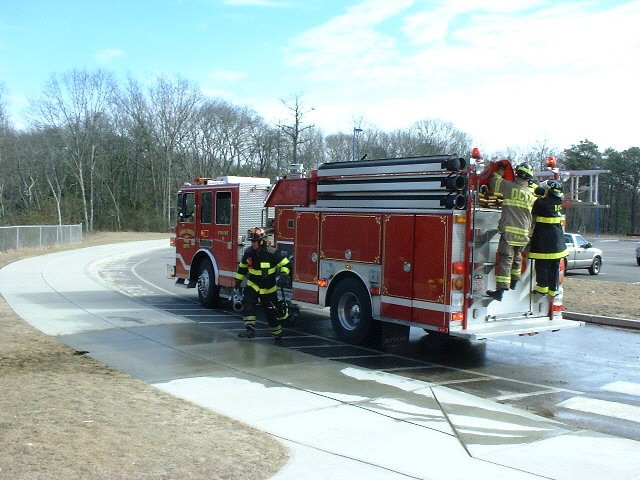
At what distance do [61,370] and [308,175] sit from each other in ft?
18.4

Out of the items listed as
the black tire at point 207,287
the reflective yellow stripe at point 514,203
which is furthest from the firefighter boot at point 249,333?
the reflective yellow stripe at point 514,203

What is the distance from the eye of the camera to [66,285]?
55.7 ft

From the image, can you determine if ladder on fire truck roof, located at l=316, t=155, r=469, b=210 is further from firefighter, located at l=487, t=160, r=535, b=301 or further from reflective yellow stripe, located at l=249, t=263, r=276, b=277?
reflective yellow stripe, located at l=249, t=263, r=276, b=277

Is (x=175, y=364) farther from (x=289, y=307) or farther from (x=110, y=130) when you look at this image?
(x=110, y=130)

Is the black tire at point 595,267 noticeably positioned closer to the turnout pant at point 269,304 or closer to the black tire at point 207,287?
the black tire at point 207,287

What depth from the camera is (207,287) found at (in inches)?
543

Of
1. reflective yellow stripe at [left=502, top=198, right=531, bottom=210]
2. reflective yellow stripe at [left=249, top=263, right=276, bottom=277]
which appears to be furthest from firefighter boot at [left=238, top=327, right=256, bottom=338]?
reflective yellow stripe at [left=502, top=198, right=531, bottom=210]

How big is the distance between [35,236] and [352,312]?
2625 cm

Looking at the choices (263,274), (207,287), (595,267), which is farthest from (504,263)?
(595,267)

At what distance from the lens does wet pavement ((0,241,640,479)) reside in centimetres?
499

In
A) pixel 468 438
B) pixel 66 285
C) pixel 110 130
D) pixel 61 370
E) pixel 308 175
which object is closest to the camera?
pixel 468 438

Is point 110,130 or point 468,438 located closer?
point 468,438

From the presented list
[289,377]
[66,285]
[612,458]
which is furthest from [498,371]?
[66,285]

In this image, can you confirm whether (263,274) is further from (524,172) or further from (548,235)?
(548,235)
